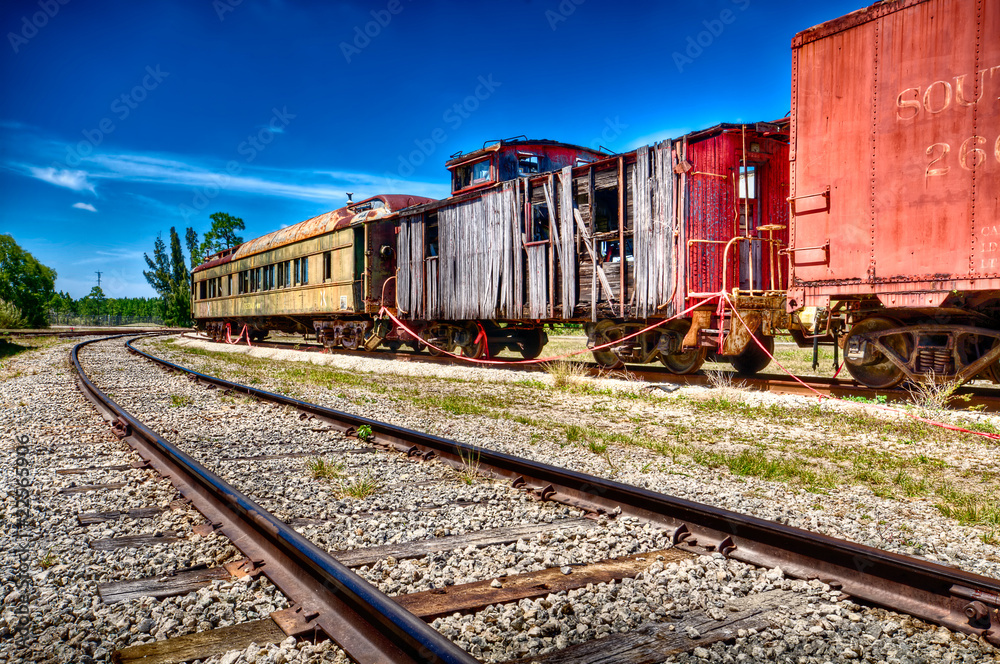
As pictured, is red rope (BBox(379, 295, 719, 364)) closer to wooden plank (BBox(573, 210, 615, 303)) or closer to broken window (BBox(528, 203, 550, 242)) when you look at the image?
wooden plank (BBox(573, 210, 615, 303))

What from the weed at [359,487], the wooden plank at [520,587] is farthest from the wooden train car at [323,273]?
the wooden plank at [520,587]

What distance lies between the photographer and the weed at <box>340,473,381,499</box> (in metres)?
3.86

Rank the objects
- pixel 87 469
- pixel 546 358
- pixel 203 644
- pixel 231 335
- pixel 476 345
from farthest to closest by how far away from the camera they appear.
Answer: pixel 231 335
pixel 476 345
pixel 546 358
pixel 87 469
pixel 203 644

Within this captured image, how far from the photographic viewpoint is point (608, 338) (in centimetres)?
1116

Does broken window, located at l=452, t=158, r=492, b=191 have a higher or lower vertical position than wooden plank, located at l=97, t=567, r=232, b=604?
higher

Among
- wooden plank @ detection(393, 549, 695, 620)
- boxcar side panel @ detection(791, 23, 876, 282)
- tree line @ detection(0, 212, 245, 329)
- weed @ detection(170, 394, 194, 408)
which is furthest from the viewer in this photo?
tree line @ detection(0, 212, 245, 329)

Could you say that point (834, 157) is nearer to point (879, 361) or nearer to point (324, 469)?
point (879, 361)

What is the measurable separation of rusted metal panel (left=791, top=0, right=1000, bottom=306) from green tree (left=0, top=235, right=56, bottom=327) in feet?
208

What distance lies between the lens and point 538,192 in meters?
11.8

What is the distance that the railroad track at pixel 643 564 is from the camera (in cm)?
216

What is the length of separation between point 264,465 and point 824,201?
6.68 meters

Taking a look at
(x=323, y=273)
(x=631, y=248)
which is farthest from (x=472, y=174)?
(x=323, y=273)

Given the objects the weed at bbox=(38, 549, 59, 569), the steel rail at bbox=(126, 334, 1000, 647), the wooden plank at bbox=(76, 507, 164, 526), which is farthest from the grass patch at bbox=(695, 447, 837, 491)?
the weed at bbox=(38, 549, 59, 569)

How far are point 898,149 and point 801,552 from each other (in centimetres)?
580
